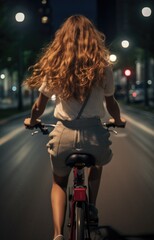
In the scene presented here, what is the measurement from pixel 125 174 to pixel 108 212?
11.6 feet

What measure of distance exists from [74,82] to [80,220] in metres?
0.97

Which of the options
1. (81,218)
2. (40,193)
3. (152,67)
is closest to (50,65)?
(81,218)

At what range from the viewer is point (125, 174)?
10992 mm

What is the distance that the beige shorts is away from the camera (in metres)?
4.91

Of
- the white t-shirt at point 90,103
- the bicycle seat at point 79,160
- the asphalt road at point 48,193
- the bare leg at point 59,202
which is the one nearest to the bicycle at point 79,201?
the bicycle seat at point 79,160

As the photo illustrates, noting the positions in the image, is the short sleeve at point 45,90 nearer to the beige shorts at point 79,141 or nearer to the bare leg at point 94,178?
the beige shorts at point 79,141

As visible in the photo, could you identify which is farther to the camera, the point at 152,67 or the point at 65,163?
the point at 152,67

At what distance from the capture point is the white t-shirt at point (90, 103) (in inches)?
195

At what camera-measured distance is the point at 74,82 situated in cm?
488

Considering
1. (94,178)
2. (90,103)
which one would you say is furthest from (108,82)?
(94,178)

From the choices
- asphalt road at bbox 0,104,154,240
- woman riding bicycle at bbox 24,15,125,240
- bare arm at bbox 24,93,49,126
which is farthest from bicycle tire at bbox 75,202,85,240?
asphalt road at bbox 0,104,154,240

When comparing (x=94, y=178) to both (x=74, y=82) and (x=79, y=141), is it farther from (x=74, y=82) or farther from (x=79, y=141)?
(x=74, y=82)

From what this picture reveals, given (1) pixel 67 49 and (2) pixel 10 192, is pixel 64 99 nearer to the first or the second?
(1) pixel 67 49

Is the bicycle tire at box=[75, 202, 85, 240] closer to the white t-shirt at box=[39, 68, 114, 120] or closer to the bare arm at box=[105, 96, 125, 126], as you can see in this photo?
the white t-shirt at box=[39, 68, 114, 120]
